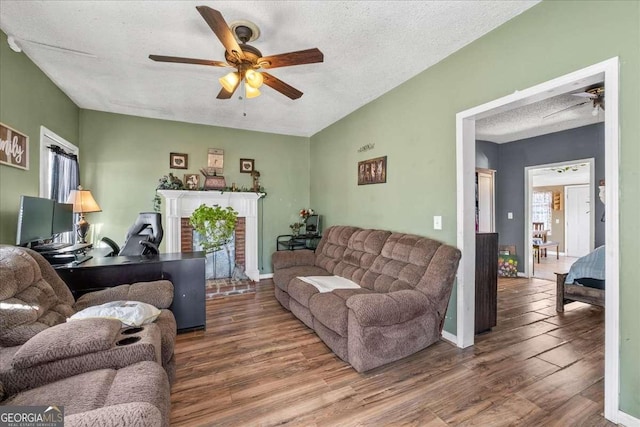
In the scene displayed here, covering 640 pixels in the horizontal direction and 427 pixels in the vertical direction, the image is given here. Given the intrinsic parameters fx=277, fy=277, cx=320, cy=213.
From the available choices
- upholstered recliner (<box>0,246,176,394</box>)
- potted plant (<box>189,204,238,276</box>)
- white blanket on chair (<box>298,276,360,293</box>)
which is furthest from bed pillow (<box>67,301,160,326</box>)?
potted plant (<box>189,204,238,276</box>)

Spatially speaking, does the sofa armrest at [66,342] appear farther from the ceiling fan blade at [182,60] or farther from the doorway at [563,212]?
the doorway at [563,212]

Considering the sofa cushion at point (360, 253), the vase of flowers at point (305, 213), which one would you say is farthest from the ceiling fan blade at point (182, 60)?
the vase of flowers at point (305, 213)

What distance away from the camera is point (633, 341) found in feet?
5.18

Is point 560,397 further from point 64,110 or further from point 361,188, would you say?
point 64,110

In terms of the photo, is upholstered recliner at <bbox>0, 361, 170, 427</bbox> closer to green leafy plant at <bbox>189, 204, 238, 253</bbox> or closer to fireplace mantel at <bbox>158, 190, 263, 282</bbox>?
green leafy plant at <bbox>189, 204, 238, 253</bbox>

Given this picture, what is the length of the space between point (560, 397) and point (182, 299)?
10.5 feet

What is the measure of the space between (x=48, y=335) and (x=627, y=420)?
10.1 ft

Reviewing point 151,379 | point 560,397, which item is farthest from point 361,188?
point 151,379

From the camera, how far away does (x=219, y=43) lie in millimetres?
2441

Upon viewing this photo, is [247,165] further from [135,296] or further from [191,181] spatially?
[135,296]

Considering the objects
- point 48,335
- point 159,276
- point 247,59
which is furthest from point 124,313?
A: point 247,59

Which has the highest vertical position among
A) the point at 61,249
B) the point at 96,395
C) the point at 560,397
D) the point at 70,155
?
the point at 70,155

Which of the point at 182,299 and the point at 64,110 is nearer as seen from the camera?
the point at 182,299

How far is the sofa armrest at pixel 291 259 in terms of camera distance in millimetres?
3738
